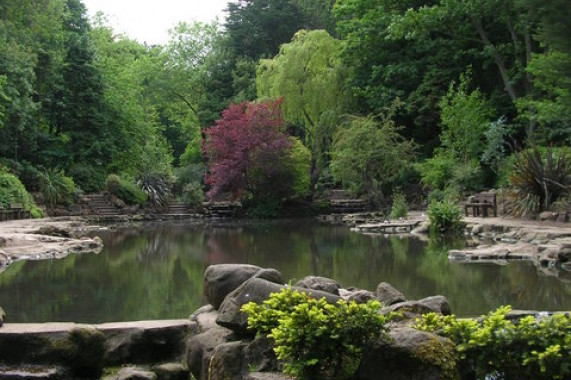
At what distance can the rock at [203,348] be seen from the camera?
15.9ft

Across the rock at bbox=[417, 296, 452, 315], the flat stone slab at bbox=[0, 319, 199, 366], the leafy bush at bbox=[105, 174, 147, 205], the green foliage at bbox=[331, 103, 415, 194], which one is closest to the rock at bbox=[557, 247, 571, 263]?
the rock at bbox=[417, 296, 452, 315]

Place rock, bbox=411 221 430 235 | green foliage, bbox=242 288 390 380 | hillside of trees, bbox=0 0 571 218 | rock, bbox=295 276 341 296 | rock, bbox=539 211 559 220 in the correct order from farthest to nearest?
hillside of trees, bbox=0 0 571 218
rock, bbox=411 221 430 235
rock, bbox=539 211 559 220
rock, bbox=295 276 341 296
green foliage, bbox=242 288 390 380

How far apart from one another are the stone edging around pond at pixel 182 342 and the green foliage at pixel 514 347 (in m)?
0.50

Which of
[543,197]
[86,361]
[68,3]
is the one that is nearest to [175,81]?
[68,3]

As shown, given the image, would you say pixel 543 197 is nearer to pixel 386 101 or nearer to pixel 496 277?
pixel 496 277

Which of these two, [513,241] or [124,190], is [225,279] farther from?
[124,190]

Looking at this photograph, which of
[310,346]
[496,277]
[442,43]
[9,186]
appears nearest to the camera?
[310,346]

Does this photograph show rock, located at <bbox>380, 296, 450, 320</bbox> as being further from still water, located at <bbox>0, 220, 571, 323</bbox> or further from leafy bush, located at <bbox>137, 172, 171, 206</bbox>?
leafy bush, located at <bbox>137, 172, 171, 206</bbox>

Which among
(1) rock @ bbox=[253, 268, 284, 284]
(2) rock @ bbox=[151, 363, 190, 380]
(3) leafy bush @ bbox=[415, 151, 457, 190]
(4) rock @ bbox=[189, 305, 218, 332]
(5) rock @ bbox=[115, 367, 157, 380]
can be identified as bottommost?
(2) rock @ bbox=[151, 363, 190, 380]

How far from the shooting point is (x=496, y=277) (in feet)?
29.8

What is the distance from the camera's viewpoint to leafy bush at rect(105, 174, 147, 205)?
25.8 m

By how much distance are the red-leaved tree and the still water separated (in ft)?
28.4

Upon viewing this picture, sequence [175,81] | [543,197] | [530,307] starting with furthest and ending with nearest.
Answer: [175,81]
[543,197]
[530,307]

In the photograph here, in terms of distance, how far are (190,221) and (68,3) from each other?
588 inches
